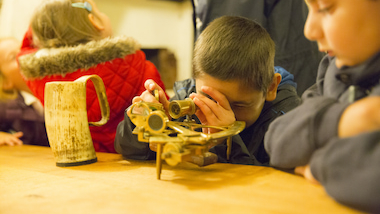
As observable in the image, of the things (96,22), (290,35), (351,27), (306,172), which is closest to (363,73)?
(351,27)

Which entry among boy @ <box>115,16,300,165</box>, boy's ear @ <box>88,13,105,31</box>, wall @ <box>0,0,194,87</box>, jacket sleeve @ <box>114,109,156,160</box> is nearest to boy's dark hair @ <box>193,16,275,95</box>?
boy @ <box>115,16,300,165</box>

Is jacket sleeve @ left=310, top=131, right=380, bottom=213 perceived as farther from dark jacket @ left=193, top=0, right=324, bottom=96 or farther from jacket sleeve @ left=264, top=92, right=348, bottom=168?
dark jacket @ left=193, top=0, right=324, bottom=96

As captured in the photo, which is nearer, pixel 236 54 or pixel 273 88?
pixel 236 54

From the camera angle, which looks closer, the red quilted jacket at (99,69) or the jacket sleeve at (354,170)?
the jacket sleeve at (354,170)

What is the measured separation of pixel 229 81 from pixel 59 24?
0.75m

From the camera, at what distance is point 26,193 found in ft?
1.91

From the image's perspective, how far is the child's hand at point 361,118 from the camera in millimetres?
454

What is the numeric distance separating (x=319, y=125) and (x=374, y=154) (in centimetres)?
11

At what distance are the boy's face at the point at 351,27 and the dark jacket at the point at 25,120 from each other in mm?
1422

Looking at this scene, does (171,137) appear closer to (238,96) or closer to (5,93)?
(238,96)

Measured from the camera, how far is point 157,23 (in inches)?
128

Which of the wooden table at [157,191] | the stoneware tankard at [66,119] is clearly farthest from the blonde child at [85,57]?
the wooden table at [157,191]

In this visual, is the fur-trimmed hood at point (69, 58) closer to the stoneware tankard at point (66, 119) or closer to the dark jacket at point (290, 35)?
the stoneware tankard at point (66, 119)

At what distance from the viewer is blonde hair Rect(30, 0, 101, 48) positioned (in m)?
1.18
